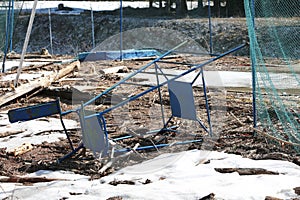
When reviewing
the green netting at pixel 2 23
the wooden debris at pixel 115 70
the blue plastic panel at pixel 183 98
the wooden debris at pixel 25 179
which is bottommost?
the wooden debris at pixel 25 179

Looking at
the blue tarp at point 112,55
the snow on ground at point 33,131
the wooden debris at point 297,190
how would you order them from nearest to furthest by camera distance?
1. the wooden debris at point 297,190
2. the snow on ground at point 33,131
3. the blue tarp at point 112,55

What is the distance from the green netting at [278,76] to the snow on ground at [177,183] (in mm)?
1020

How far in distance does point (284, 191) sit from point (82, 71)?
9.20 m

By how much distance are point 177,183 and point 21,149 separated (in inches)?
94.8

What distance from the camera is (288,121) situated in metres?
7.40

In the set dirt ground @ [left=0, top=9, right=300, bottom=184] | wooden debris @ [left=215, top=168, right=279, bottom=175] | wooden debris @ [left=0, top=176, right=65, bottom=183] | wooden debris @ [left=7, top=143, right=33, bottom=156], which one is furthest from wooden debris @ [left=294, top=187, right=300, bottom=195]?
wooden debris @ [left=7, top=143, right=33, bottom=156]

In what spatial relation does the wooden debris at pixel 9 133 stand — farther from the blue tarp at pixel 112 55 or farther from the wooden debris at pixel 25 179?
the blue tarp at pixel 112 55

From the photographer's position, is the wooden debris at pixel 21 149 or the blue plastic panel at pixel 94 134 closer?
the blue plastic panel at pixel 94 134

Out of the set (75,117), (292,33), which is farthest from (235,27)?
(75,117)

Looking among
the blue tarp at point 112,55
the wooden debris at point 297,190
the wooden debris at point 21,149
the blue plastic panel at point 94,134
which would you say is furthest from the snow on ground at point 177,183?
the blue tarp at point 112,55

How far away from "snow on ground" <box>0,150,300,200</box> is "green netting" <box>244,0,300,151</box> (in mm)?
1020

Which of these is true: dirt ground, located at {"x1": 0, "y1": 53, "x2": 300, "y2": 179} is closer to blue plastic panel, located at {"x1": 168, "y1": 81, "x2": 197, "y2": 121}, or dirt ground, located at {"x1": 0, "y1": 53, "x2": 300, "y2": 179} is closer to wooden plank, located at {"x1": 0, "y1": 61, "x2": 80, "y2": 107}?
blue plastic panel, located at {"x1": 168, "y1": 81, "x2": 197, "y2": 121}

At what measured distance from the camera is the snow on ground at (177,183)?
17.3 ft

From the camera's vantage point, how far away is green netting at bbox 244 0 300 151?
716cm
